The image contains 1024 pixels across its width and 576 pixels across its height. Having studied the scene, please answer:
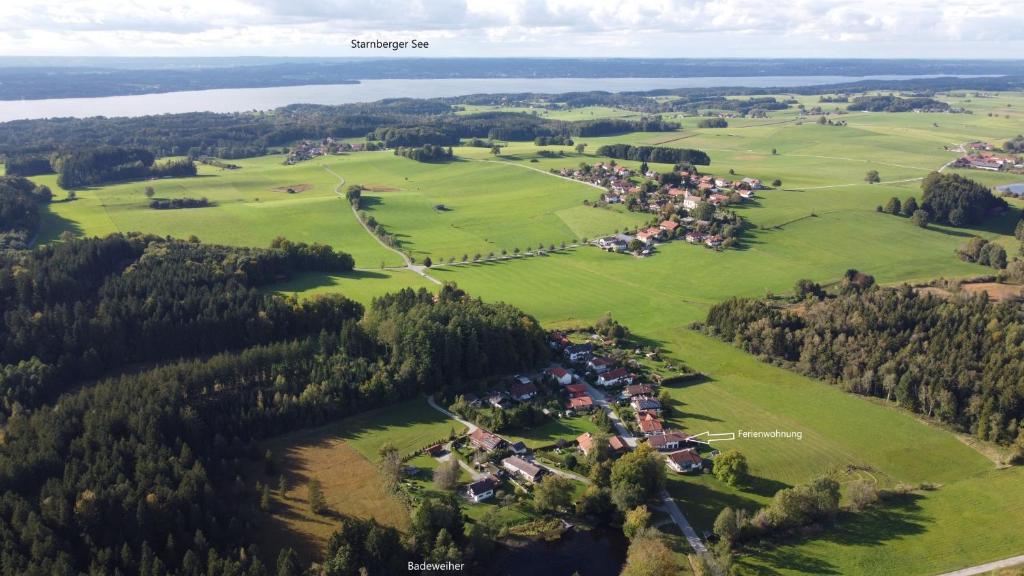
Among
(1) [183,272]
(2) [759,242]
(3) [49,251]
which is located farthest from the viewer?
(2) [759,242]

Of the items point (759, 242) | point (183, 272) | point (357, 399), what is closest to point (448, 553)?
point (357, 399)

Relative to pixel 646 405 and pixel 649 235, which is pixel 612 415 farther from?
pixel 649 235

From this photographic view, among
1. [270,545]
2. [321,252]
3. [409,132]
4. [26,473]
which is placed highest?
[409,132]

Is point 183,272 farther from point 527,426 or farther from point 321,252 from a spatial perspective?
point 527,426

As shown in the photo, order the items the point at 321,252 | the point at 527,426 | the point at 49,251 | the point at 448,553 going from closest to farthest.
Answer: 1. the point at 448,553
2. the point at 527,426
3. the point at 49,251
4. the point at 321,252

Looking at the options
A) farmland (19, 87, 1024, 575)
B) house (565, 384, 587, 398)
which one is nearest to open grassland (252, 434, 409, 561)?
farmland (19, 87, 1024, 575)

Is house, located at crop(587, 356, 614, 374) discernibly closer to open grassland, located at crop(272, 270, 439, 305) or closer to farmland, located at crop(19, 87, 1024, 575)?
farmland, located at crop(19, 87, 1024, 575)

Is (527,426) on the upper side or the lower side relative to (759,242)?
lower
